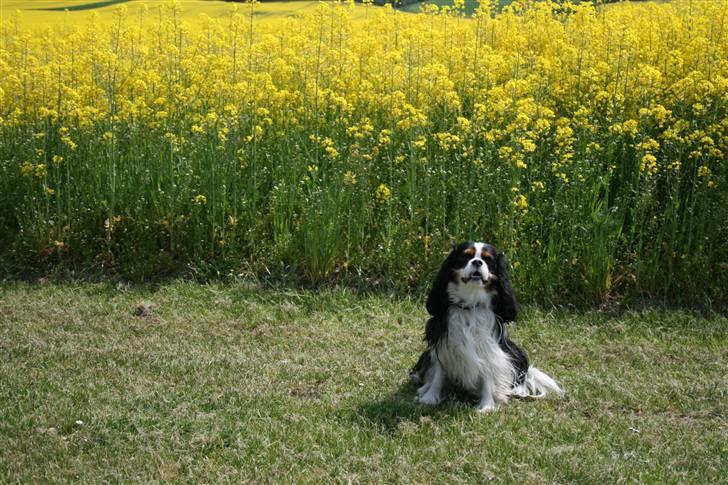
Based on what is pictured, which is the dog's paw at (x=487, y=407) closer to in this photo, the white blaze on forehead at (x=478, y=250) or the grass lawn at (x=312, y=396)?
the grass lawn at (x=312, y=396)

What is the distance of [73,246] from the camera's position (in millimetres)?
8211

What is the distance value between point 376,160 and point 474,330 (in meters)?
3.37

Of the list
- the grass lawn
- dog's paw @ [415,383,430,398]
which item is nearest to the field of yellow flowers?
the grass lawn

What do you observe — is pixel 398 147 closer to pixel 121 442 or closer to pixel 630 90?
pixel 630 90

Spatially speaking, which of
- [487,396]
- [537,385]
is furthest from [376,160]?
[487,396]

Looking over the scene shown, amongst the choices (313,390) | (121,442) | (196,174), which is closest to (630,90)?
(196,174)

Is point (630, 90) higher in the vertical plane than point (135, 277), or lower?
higher

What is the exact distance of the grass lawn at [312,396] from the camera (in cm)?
451

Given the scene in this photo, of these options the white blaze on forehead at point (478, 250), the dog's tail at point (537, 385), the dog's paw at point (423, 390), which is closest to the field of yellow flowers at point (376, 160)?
the dog's tail at point (537, 385)

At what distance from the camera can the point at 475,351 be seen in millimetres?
5160

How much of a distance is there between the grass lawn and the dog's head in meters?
0.58

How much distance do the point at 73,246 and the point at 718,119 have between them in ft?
19.1

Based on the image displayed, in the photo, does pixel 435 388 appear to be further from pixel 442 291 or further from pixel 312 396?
pixel 312 396

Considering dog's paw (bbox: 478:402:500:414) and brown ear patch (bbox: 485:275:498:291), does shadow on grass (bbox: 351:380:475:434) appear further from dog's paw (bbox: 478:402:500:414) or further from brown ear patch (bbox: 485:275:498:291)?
brown ear patch (bbox: 485:275:498:291)
